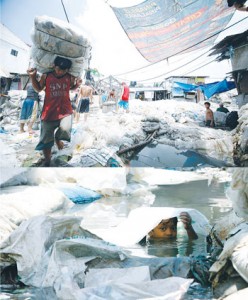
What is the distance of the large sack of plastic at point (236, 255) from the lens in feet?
7.00

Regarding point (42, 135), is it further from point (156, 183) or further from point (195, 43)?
point (156, 183)

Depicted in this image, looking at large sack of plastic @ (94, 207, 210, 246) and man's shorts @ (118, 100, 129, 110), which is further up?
man's shorts @ (118, 100, 129, 110)

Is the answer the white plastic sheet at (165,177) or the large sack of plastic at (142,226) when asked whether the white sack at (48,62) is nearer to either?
the large sack of plastic at (142,226)

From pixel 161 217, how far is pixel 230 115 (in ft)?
3.23

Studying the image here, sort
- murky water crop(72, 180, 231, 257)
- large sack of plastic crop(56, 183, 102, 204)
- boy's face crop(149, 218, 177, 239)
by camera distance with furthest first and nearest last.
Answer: large sack of plastic crop(56, 183, 102, 204) < boy's face crop(149, 218, 177, 239) < murky water crop(72, 180, 231, 257)

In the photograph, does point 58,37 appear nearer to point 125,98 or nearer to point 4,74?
point 4,74

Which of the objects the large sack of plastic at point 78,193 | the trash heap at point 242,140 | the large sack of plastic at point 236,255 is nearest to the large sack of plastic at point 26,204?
the large sack of plastic at point 78,193

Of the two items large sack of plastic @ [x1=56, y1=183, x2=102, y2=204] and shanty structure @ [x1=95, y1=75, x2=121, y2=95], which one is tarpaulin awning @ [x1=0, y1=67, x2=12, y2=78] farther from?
large sack of plastic @ [x1=56, y1=183, x2=102, y2=204]

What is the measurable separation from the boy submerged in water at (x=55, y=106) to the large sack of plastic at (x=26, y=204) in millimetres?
526

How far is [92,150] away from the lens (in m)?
2.77

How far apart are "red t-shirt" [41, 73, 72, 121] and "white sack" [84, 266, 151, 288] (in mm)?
1107

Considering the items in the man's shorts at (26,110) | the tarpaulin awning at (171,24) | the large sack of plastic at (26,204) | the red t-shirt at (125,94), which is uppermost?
the tarpaulin awning at (171,24)

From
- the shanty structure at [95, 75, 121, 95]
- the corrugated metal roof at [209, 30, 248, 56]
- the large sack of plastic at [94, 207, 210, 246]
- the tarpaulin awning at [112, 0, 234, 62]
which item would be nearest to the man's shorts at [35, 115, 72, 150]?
the shanty structure at [95, 75, 121, 95]

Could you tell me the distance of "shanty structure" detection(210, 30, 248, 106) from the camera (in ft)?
9.33
